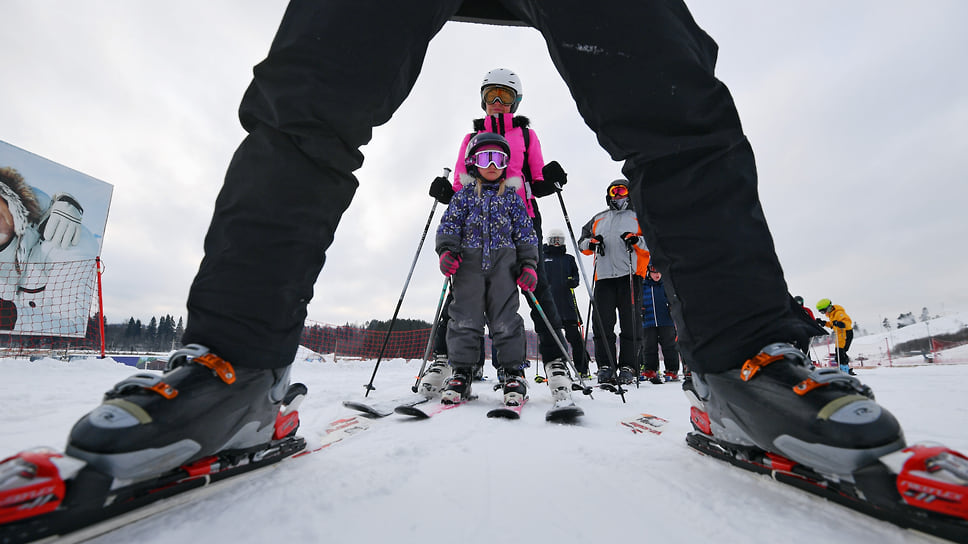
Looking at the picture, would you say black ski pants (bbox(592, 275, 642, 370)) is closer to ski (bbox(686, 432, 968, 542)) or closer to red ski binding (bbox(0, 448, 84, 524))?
ski (bbox(686, 432, 968, 542))

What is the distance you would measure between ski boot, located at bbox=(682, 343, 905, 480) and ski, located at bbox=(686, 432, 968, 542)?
0.02 meters

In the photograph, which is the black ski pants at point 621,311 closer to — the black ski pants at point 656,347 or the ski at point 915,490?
the black ski pants at point 656,347

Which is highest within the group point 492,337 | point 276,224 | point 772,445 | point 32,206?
point 32,206

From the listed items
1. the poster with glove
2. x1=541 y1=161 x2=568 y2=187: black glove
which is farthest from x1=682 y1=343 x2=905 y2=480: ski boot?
the poster with glove

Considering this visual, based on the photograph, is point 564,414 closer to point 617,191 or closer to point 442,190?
point 442,190

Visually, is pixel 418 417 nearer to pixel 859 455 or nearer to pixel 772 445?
pixel 772 445

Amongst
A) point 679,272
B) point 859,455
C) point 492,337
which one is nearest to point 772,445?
point 859,455

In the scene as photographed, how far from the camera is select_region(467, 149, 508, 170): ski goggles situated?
2783mm

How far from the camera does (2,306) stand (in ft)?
30.6

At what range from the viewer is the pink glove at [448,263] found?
8.17ft

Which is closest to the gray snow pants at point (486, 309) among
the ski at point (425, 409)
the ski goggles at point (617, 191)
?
the ski at point (425, 409)

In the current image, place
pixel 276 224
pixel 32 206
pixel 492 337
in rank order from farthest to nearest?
pixel 32 206
pixel 492 337
pixel 276 224

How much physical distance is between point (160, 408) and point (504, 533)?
52 cm

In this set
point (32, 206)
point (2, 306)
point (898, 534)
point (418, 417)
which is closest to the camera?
point (898, 534)
